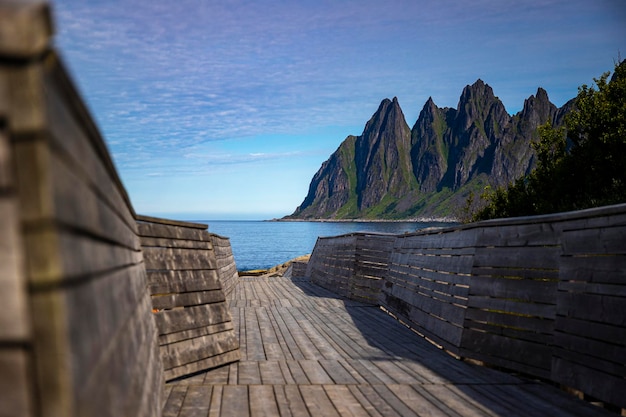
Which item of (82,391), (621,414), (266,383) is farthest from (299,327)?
(82,391)

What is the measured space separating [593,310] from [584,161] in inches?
917

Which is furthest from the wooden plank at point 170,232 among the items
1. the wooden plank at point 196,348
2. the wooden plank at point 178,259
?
the wooden plank at point 196,348

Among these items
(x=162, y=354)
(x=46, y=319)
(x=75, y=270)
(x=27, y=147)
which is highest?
(x=27, y=147)

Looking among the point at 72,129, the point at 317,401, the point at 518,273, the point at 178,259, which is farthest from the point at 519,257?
the point at 72,129

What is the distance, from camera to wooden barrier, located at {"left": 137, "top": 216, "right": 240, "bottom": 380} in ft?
17.4

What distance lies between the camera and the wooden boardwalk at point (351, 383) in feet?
15.6

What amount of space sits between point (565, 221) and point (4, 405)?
5764 mm

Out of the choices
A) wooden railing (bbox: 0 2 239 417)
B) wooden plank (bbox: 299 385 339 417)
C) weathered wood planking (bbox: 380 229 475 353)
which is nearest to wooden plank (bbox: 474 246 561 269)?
weathered wood planking (bbox: 380 229 475 353)

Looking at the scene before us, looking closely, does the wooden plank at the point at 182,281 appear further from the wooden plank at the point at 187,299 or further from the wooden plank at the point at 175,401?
the wooden plank at the point at 175,401

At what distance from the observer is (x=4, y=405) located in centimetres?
124

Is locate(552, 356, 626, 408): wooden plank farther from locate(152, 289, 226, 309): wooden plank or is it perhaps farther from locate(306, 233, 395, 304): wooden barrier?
locate(306, 233, 395, 304): wooden barrier

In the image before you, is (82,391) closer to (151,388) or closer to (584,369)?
(151,388)

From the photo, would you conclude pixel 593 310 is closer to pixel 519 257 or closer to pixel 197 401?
pixel 519 257

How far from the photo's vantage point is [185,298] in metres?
5.76
